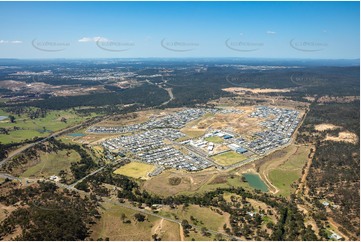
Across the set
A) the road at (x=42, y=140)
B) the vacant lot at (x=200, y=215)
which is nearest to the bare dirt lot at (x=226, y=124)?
the road at (x=42, y=140)

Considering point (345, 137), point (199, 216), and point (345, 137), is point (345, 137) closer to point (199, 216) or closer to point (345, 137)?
point (345, 137)

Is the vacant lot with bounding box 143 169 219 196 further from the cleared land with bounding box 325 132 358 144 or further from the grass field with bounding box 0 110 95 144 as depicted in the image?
the grass field with bounding box 0 110 95 144

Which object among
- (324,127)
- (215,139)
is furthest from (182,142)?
(324,127)

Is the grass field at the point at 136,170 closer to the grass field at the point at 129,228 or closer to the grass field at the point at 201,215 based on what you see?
the grass field at the point at 201,215

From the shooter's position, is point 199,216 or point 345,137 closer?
point 199,216

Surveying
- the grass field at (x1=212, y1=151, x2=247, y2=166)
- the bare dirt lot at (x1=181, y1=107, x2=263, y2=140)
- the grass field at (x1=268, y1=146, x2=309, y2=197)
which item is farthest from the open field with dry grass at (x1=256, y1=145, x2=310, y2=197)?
the bare dirt lot at (x1=181, y1=107, x2=263, y2=140)
